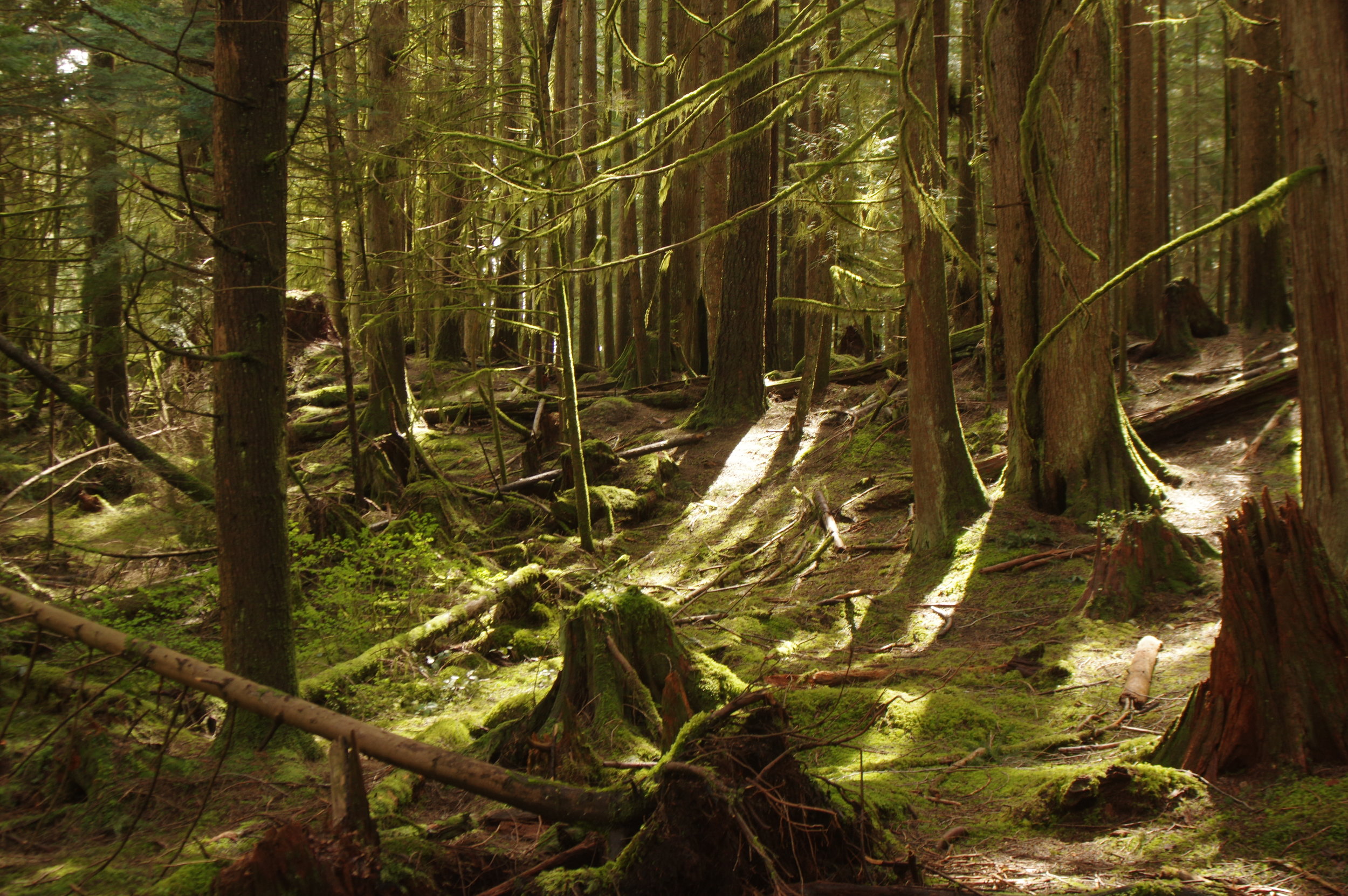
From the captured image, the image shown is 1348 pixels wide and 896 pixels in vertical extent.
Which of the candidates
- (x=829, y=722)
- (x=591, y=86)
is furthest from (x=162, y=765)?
(x=591, y=86)

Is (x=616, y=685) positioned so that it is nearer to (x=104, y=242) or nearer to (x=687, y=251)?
(x=104, y=242)

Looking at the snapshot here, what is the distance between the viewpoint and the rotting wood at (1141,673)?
16.8ft

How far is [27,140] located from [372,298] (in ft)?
11.1

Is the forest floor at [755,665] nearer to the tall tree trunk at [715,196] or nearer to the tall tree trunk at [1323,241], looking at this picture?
the tall tree trunk at [1323,241]

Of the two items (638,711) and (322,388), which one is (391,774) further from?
(322,388)

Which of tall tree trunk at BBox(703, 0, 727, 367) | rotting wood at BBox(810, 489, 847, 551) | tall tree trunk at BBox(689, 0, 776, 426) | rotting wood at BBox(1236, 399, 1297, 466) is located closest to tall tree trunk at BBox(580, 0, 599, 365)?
tall tree trunk at BBox(703, 0, 727, 367)

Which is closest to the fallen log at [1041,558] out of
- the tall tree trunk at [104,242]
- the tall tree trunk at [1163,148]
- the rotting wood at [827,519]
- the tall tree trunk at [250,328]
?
the rotting wood at [827,519]

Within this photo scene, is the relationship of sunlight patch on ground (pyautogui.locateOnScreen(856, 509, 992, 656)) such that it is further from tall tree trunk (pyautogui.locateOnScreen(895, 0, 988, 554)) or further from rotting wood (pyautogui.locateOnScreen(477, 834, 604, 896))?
rotting wood (pyautogui.locateOnScreen(477, 834, 604, 896))

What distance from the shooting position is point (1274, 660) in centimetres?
351

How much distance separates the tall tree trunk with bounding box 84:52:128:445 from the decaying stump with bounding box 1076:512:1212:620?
7.94 meters

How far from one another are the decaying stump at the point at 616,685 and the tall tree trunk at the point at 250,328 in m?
1.67

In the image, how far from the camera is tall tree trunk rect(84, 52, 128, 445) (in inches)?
285

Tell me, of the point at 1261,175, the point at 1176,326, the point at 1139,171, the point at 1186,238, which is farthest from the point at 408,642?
the point at 1139,171

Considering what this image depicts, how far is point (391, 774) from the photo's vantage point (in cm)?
498
